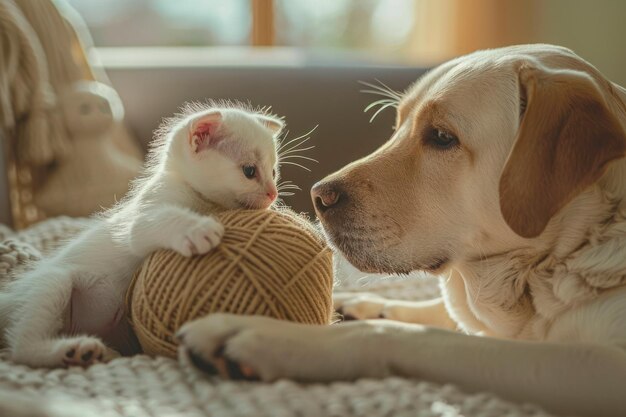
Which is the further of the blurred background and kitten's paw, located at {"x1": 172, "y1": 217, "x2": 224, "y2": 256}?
the blurred background

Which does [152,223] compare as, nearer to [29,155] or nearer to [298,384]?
[298,384]

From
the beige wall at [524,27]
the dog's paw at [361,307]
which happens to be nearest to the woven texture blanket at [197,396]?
the dog's paw at [361,307]

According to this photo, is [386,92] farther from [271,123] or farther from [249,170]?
[249,170]

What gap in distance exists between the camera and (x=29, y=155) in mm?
2867

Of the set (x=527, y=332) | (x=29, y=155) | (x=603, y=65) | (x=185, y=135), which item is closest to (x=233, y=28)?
(x=603, y=65)

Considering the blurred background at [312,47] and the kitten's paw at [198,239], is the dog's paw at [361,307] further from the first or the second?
the blurred background at [312,47]

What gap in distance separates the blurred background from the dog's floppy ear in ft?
6.37

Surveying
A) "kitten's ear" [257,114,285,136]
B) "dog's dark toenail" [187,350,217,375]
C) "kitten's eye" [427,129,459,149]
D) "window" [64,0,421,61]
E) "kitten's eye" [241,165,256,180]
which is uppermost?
"kitten's eye" [427,129,459,149]

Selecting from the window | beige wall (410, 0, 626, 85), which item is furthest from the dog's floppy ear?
the window

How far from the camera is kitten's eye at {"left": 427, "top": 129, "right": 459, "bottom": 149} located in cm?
165

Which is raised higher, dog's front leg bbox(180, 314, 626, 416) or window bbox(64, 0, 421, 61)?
dog's front leg bbox(180, 314, 626, 416)

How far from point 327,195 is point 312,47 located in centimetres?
493

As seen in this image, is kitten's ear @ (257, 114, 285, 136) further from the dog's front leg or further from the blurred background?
the blurred background

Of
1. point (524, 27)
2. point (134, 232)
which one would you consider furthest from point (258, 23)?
point (134, 232)
